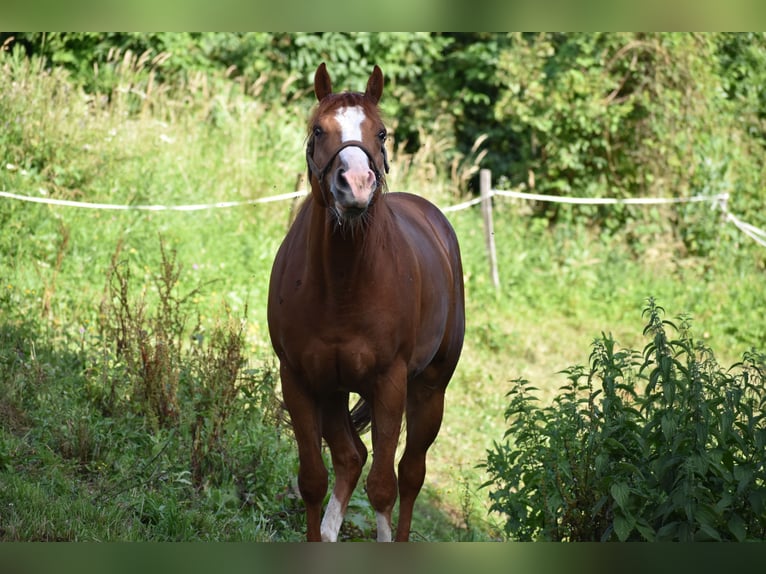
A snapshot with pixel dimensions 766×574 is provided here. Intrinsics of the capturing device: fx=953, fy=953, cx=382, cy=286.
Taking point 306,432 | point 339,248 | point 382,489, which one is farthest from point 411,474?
point 339,248

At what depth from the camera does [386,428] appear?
401cm

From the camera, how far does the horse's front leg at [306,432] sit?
13.2 ft

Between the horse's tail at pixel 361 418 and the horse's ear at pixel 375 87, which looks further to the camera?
the horse's tail at pixel 361 418

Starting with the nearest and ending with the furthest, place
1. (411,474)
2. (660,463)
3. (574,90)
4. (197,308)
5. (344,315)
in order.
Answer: (344,315)
(660,463)
(411,474)
(197,308)
(574,90)

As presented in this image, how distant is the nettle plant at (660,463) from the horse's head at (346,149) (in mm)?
1412

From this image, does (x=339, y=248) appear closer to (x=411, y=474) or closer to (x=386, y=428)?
(x=386, y=428)

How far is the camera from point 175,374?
595 centimetres

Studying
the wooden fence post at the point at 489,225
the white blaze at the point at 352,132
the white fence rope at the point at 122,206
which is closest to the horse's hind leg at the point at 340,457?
the white blaze at the point at 352,132

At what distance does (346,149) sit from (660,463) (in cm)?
186

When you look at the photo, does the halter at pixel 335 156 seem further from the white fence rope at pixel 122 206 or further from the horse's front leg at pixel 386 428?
the white fence rope at pixel 122 206

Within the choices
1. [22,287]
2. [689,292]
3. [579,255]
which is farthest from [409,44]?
[22,287]

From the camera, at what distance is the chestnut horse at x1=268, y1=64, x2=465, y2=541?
12.1ft

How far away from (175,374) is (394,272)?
94.8 inches

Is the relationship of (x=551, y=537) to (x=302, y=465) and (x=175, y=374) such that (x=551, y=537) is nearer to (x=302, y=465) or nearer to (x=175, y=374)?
(x=302, y=465)
